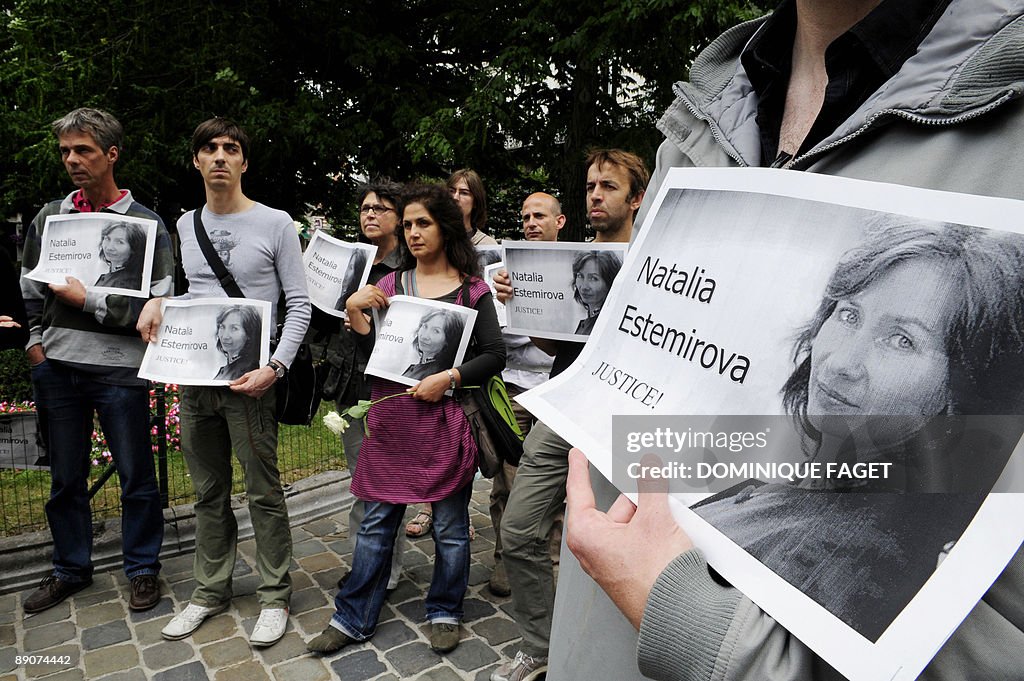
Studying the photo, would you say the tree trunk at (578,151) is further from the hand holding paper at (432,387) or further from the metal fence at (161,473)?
the hand holding paper at (432,387)

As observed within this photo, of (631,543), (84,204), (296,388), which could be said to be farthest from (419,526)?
(631,543)

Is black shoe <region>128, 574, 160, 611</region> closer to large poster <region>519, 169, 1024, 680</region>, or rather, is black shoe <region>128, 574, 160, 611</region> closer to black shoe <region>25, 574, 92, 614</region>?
black shoe <region>25, 574, 92, 614</region>

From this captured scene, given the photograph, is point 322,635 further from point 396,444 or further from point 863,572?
point 863,572

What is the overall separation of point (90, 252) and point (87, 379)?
2.46 ft

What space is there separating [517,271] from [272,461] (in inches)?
69.3

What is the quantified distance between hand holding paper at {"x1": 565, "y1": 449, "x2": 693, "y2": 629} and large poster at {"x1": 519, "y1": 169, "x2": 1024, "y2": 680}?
22mm

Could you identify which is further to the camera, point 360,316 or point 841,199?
point 360,316

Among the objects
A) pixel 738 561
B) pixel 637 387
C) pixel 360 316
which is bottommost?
pixel 360 316

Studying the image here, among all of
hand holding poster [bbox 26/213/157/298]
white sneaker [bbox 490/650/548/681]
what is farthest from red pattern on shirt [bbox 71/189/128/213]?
white sneaker [bbox 490/650/548/681]

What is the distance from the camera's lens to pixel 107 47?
33.3 ft

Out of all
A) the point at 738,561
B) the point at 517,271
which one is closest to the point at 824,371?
the point at 738,561

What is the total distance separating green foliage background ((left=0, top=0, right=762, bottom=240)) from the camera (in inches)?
355

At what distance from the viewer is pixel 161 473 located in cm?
515

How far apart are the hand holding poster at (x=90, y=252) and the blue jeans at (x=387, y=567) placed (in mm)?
1779
